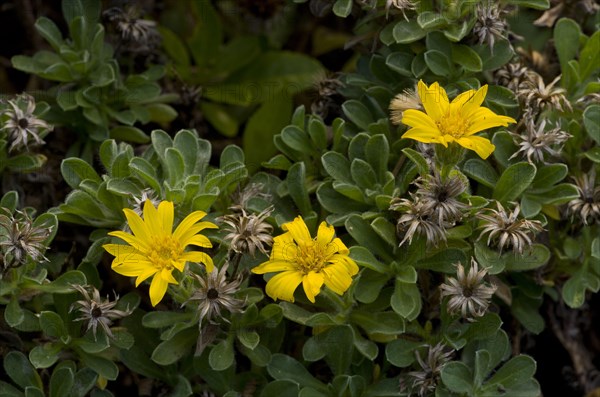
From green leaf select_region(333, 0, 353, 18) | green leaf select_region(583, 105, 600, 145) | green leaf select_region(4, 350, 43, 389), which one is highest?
green leaf select_region(333, 0, 353, 18)

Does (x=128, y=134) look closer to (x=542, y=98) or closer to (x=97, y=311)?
(x=97, y=311)

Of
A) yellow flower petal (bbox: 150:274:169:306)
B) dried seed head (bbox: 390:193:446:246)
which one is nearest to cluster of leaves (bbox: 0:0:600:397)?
dried seed head (bbox: 390:193:446:246)

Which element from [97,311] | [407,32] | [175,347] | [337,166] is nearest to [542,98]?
[407,32]

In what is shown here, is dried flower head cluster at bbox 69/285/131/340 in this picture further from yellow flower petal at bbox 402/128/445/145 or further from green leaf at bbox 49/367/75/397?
yellow flower petal at bbox 402/128/445/145

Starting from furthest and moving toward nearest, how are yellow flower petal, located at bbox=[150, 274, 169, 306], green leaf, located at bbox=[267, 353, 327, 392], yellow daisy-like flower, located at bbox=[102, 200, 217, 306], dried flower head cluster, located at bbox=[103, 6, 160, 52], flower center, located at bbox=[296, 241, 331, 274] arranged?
dried flower head cluster, located at bbox=[103, 6, 160, 52] → green leaf, located at bbox=[267, 353, 327, 392] → flower center, located at bbox=[296, 241, 331, 274] → yellow daisy-like flower, located at bbox=[102, 200, 217, 306] → yellow flower petal, located at bbox=[150, 274, 169, 306]

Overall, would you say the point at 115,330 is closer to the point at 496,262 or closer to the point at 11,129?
the point at 11,129

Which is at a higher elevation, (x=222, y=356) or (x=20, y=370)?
(x=222, y=356)
